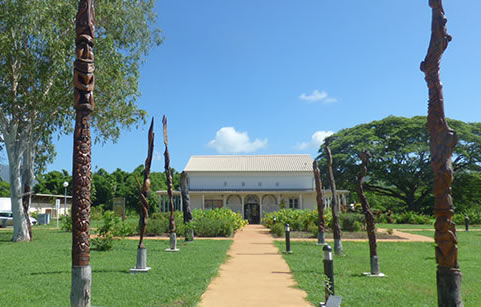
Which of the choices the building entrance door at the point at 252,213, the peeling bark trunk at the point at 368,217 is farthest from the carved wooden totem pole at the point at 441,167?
the building entrance door at the point at 252,213

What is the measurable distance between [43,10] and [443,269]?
17.7 meters

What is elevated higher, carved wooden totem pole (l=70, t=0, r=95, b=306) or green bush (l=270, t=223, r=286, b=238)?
carved wooden totem pole (l=70, t=0, r=95, b=306)

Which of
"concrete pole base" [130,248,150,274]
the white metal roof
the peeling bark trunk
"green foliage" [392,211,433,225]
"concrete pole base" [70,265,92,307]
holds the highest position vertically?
the white metal roof

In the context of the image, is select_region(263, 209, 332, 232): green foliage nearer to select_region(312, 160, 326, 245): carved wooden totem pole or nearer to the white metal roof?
select_region(312, 160, 326, 245): carved wooden totem pole

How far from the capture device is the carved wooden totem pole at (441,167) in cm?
425

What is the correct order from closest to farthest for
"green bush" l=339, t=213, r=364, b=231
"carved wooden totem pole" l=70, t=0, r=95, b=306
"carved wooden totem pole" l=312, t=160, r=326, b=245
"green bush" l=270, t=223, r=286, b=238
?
"carved wooden totem pole" l=70, t=0, r=95, b=306 < "carved wooden totem pole" l=312, t=160, r=326, b=245 < "green bush" l=270, t=223, r=286, b=238 < "green bush" l=339, t=213, r=364, b=231

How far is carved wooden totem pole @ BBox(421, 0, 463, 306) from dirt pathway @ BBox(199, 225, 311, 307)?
255 cm

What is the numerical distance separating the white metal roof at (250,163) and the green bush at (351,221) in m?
15.2

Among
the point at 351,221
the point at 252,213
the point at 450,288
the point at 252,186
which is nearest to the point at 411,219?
the point at 351,221

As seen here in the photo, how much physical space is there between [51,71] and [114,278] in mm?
12422

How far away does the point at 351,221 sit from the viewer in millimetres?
22953

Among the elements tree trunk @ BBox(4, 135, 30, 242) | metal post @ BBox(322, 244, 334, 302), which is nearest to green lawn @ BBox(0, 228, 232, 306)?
metal post @ BBox(322, 244, 334, 302)

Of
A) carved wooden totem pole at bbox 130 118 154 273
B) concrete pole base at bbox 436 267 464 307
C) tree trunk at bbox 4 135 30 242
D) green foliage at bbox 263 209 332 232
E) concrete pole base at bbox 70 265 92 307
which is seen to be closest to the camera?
concrete pole base at bbox 436 267 464 307

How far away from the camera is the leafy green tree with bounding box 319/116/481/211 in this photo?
124ft
